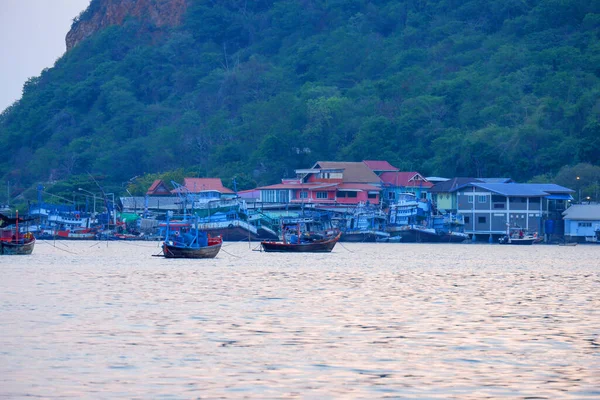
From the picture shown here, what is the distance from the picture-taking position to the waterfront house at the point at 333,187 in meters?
96.3

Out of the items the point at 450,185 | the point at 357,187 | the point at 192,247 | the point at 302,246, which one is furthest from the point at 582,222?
the point at 192,247

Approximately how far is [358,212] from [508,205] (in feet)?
42.0

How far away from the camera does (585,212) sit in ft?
283

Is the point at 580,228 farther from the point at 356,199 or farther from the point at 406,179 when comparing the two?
the point at 356,199

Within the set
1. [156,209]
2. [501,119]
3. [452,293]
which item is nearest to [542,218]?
[501,119]

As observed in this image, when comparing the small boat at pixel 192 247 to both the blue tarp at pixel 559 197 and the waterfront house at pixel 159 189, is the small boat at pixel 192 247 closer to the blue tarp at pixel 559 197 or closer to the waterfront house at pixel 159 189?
the blue tarp at pixel 559 197

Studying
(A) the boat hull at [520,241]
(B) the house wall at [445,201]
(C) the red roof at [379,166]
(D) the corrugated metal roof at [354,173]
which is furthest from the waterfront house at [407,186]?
(A) the boat hull at [520,241]

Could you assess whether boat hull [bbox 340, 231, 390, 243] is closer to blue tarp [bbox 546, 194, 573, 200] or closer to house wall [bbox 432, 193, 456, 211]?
house wall [bbox 432, 193, 456, 211]

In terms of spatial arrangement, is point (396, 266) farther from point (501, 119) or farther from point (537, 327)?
point (501, 119)

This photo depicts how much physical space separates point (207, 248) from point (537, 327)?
3379 cm

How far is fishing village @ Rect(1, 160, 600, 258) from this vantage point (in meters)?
88.0

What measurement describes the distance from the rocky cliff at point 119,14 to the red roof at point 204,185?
62268mm

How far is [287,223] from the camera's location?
83.9m

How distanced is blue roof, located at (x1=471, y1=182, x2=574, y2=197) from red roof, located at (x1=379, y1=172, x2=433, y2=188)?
30.4 feet
